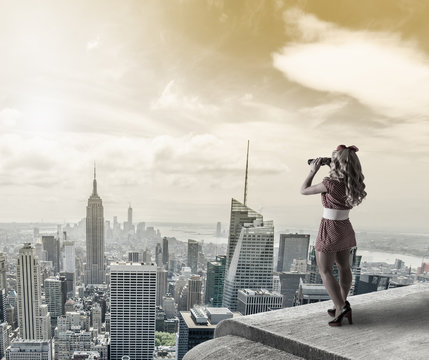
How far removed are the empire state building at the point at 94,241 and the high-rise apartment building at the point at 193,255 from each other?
3176 millimetres

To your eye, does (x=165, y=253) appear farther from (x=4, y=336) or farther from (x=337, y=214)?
(x=337, y=214)

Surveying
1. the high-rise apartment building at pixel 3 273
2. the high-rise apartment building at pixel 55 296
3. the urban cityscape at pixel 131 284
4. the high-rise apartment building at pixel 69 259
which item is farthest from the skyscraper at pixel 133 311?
the high-rise apartment building at pixel 69 259

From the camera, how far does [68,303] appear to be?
11.8m

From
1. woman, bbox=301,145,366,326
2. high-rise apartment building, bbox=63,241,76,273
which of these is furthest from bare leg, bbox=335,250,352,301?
high-rise apartment building, bbox=63,241,76,273

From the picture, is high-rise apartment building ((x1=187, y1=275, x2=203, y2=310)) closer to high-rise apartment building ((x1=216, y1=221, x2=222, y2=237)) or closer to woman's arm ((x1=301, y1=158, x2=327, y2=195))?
high-rise apartment building ((x1=216, y1=221, x2=222, y2=237))

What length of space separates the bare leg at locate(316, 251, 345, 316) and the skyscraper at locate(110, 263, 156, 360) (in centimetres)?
981

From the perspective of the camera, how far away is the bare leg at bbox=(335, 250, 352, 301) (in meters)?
0.77

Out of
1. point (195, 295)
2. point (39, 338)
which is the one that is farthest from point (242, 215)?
point (39, 338)

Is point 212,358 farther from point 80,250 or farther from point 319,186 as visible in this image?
point 80,250

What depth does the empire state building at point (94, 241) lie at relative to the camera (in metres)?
12.5

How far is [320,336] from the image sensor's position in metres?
0.66

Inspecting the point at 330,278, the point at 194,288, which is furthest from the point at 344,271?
the point at 194,288

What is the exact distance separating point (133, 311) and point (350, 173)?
34.7 feet

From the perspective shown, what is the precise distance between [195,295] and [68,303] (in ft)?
14.9
